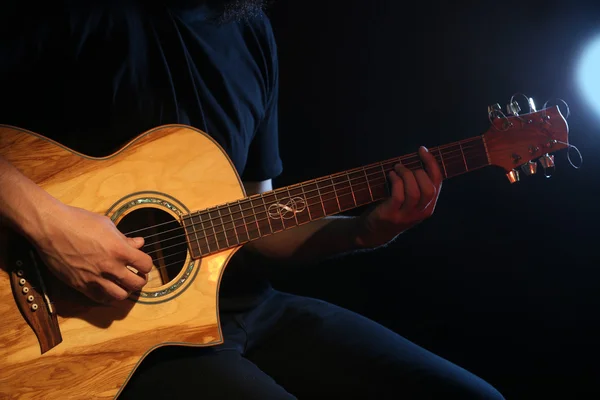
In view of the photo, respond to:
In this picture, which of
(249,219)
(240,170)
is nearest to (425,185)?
(249,219)

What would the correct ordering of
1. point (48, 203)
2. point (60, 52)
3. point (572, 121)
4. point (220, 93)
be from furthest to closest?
point (572, 121) < point (220, 93) < point (60, 52) < point (48, 203)

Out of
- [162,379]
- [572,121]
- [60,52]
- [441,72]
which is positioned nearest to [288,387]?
[162,379]

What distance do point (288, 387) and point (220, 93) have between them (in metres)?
0.96

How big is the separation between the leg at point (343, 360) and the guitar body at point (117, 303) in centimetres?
32

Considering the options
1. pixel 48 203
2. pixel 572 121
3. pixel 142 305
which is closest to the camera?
pixel 48 203

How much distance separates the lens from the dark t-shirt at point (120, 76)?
1.45m

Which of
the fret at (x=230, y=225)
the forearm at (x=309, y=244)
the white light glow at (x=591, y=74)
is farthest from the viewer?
the white light glow at (x=591, y=74)

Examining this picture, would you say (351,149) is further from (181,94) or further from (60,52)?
(60,52)

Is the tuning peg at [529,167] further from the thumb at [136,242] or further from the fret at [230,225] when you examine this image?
the thumb at [136,242]

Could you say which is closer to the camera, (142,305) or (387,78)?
(142,305)

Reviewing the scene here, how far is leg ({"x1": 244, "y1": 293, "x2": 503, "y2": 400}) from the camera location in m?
1.48

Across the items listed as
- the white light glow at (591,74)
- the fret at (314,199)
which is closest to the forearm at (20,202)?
the fret at (314,199)

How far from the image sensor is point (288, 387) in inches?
62.4

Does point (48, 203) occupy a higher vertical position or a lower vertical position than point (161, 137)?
lower
